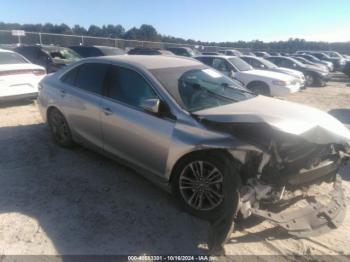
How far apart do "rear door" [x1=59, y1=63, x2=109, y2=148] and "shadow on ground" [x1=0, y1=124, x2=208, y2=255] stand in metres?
0.54

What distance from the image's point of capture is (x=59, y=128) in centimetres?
566

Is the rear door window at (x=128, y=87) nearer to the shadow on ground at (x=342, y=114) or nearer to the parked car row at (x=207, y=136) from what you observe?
the parked car row at (x=207, y=136)

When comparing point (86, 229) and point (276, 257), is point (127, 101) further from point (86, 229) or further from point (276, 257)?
point (276, 257)

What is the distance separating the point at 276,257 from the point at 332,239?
A: 2.59ft

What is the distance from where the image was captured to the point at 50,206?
395 cm

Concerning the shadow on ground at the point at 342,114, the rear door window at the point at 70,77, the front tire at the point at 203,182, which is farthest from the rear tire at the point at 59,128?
the shadow on ground at the point at 342,114

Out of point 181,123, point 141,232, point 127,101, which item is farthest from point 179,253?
point 127,101

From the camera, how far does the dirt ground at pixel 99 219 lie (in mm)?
3299

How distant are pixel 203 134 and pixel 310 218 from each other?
1.42m

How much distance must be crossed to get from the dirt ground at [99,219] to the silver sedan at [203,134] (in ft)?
0.86

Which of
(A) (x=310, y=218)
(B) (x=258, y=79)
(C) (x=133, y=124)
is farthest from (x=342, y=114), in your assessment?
(C) (x=133, y=124)

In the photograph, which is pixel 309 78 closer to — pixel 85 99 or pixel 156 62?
pixel 156 62

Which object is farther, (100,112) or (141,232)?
(100,112)

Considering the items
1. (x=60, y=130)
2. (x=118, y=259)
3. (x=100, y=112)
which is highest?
(x=100, y=112)
